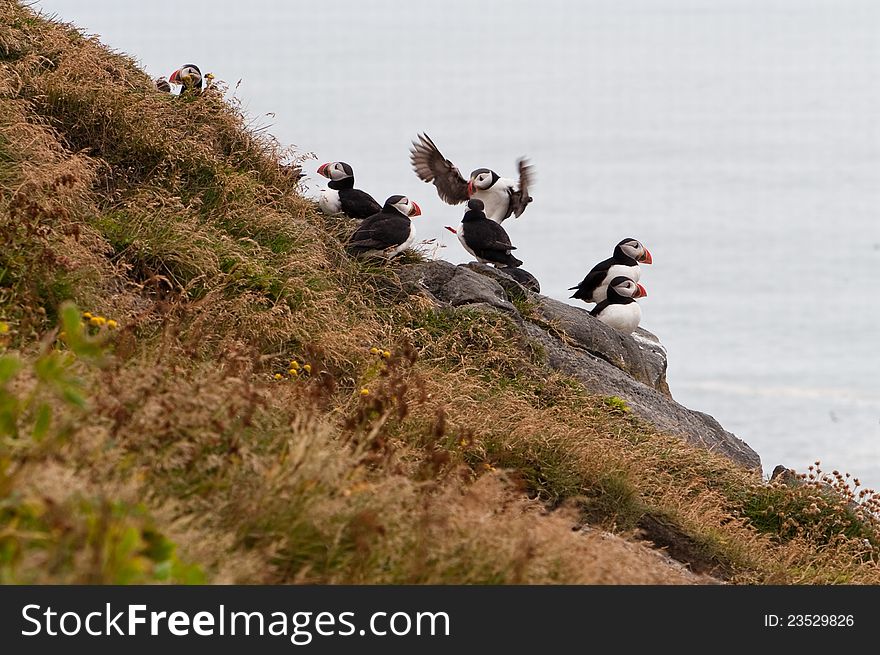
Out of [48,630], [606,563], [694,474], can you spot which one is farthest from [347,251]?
[48,630]

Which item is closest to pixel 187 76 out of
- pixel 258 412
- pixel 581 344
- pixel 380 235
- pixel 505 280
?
pixel 380 235

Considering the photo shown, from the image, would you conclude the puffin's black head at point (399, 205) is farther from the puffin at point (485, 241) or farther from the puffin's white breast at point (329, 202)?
the puffin at point (485, 241)

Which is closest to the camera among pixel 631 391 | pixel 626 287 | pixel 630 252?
pixel 631 391

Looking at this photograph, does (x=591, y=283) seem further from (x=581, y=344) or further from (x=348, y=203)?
(x=348, y=203)

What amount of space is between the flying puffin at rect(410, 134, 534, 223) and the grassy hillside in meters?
2.94

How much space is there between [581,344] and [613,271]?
1776 mm

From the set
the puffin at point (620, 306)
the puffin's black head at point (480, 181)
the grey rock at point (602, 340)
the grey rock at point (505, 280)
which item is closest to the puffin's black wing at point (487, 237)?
the grey rock at point (505, 280)

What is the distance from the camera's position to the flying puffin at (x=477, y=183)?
1275 centimetres

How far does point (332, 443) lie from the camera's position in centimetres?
472

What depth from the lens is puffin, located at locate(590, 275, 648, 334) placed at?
11.1 m

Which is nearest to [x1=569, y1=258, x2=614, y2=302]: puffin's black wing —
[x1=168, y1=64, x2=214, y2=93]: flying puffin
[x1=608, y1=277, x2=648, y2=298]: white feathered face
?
[x1=608, y1=277, x2=648, y2=298]: white feathered face

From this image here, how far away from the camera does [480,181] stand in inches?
500

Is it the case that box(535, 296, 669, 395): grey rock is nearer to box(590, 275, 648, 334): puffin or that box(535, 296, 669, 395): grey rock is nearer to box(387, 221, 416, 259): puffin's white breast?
box(590, 275, 648, 334): puffin

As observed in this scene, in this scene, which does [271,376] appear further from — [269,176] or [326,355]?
[269,176]
